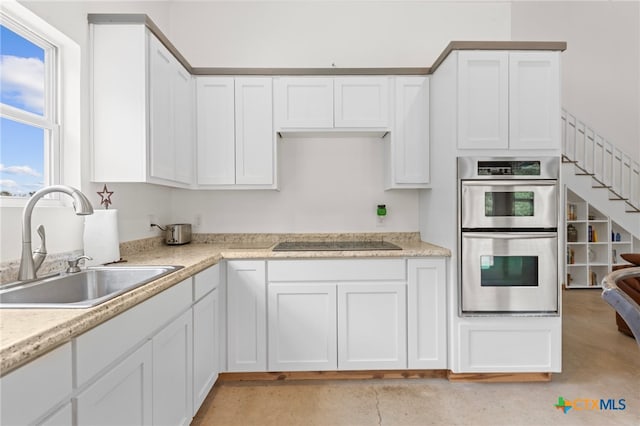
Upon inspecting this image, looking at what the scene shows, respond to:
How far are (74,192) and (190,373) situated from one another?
3.54 ft

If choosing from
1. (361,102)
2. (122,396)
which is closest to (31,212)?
(122,396)

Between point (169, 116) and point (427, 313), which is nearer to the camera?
point (169, 116)

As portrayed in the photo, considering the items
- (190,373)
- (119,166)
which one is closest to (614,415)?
(190,373)

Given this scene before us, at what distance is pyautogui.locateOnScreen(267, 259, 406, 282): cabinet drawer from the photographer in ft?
7.97

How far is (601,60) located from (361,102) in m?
5.16

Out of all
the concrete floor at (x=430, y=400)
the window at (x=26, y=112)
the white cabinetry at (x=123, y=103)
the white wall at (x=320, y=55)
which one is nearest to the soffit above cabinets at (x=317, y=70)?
the white cabinetry at (x=123, y=103)

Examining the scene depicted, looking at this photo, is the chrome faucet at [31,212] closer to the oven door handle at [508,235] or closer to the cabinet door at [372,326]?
the cabinet door at [372,326]

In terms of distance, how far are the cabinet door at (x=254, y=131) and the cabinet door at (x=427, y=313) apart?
136 cm

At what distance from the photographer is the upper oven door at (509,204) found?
2311mm

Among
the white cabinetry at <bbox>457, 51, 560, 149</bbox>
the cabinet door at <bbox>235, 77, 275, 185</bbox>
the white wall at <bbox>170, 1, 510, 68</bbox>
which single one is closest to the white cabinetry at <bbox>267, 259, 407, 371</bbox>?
the cabinet door at <bbox>235, 77, 275, 185</bbox>

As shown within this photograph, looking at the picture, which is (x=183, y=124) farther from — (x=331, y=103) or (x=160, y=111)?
(x=331, y=103)

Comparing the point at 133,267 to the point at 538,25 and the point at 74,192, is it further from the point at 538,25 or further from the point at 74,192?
the point at 538,25

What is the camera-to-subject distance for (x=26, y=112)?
1.77 m

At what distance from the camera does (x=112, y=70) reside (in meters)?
2.04
